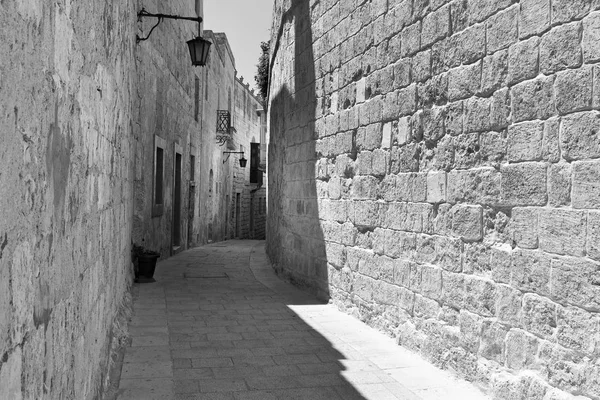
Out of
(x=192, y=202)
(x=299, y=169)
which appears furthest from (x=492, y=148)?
(x=192, y=202)

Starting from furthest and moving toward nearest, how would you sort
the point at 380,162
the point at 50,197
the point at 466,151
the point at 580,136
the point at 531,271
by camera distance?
the point at 380,162 < the point at 466,151 < the point at 531,271 < the point at 580,136 < the point at 50,197

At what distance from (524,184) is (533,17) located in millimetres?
995

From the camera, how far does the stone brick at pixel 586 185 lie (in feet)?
9.36

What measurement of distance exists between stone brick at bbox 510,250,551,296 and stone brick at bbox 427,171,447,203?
3.07 ft

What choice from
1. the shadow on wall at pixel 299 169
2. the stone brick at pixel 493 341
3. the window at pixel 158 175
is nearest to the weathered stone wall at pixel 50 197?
the stone brick at pixel 493 341

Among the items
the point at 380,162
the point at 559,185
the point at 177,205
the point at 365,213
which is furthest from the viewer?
the point at 177,205

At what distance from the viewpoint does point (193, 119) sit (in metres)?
14.2

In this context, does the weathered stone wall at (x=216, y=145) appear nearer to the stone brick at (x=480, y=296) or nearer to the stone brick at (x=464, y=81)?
the stone brick at (x=464, y=81)

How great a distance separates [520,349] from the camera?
334 centimetres

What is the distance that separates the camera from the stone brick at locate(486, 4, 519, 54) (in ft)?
11.5

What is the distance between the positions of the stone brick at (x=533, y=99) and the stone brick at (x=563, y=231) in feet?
1.91

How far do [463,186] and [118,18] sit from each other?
283 cm

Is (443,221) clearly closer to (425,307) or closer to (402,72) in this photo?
(425,307)

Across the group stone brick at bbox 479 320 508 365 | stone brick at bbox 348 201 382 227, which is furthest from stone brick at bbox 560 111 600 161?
stone brick at bbox 348 201 382 227
